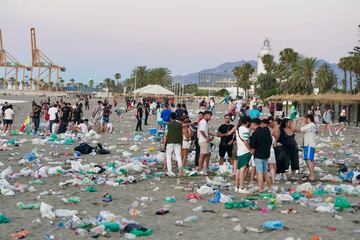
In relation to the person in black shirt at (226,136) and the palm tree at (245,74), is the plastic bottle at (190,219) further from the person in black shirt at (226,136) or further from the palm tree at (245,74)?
the palm tree at (245,74)

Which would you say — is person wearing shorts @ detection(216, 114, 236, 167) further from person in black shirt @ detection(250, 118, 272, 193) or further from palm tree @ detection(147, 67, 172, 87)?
palm tree @ detection(147, 67, 172, 87)

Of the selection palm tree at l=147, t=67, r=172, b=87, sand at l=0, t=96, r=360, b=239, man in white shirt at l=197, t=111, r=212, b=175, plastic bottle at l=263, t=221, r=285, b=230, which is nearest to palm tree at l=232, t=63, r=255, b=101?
palm tree at l=147, t=67, r=172, b=87

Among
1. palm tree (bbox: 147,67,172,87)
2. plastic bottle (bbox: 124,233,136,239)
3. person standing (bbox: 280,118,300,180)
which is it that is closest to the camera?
plastic bottle (bbox: 124,233,136,239)

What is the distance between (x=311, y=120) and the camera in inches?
429

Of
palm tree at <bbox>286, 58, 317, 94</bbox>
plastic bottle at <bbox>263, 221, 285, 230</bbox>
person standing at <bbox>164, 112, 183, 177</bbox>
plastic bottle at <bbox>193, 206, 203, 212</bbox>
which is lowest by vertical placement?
plastic bottle at <bbox>193, 206, 203, 212</bbox>

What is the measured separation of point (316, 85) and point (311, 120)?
62448mm

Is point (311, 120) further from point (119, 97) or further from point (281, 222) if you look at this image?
point (119, 97)

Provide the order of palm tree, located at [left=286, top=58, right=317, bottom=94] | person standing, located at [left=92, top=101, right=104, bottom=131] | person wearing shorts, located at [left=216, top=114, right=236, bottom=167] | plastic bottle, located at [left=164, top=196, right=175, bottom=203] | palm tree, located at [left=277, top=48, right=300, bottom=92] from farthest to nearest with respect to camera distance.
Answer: palm tree, located at [left=277, top=48, right=300, bottom=92], palm tree, located at [left=286, top=58, right=317, bottom=94], person standing, located at [left=92, top=101, right=104, bottom=131], person wearing shorts, located at [left=216, top=114, right=236, bottom=167], plastic bottle, located at [left=164, top=196, right=175, bottom=203]

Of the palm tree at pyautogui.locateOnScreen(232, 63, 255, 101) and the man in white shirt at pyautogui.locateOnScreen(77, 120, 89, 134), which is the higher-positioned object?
the palm tree at pyautogui.locateOnScreen(232, 63, 255, 101)

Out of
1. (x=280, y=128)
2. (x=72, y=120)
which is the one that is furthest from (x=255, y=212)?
(x=72, y=120)

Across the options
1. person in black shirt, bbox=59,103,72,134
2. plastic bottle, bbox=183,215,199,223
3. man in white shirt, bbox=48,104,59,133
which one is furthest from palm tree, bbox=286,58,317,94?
plastic bottle, bbox=183,215,199,223

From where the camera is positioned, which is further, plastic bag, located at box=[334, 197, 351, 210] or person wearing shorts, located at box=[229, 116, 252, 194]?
person wearing shorts, located at box=[229, 116, 252, 194]

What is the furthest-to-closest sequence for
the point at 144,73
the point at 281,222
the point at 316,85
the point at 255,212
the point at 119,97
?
the point at 144,73
the point at 119,97
the point at 316,85
the point at 255,212
the point at 281,222

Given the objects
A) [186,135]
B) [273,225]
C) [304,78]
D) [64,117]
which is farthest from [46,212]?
[304,78]
